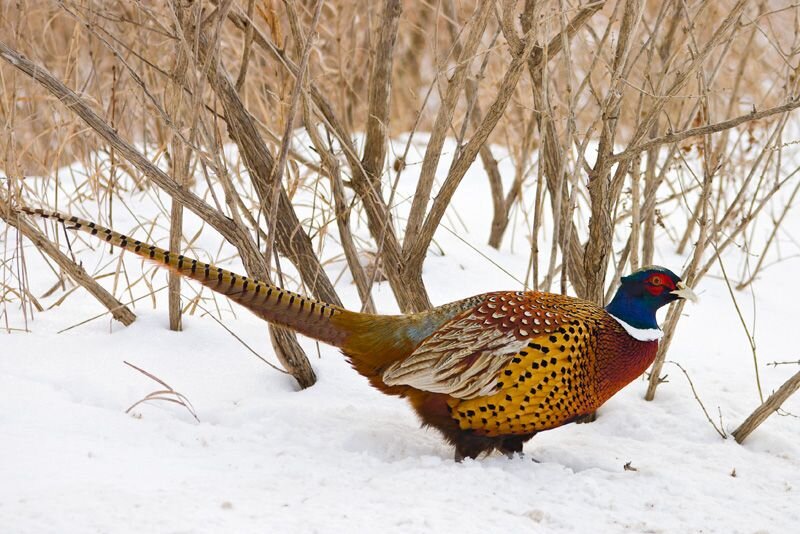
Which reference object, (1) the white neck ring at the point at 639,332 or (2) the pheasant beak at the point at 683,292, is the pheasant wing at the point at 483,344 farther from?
(2) the pheasant beak at the point at 683,292

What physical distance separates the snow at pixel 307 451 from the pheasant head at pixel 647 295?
1.43 ft

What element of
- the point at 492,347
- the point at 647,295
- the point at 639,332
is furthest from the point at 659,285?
the point at 492,347

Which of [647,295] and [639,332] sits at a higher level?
[647,295]

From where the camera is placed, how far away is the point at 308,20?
16.6 feet

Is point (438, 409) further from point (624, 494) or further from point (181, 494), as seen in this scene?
point (181, 494)

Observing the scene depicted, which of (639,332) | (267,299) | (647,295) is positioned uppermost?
(267,299)

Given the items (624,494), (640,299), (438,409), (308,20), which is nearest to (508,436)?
(438,409)

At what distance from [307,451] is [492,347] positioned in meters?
0.66

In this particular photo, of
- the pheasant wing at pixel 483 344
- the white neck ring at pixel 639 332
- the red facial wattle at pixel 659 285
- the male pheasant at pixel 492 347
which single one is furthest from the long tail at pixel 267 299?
the red facial wattle at pixel 659 285

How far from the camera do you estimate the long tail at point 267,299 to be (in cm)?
262

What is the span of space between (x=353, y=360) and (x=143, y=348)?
88 cm

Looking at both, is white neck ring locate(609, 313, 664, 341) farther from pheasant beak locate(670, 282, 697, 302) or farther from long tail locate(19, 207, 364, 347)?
long tail locate(19, 207, 364, 347)

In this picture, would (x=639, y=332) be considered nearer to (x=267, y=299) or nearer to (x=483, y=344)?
(x=483, y=344)

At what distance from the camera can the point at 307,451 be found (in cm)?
281
